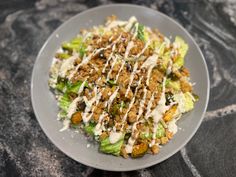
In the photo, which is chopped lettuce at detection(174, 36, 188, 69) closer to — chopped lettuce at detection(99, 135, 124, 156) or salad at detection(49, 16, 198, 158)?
salad at detection(49, 16, 198, 158)

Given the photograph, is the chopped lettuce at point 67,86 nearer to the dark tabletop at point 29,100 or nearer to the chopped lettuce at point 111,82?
the chopped lettuce at point 111,82

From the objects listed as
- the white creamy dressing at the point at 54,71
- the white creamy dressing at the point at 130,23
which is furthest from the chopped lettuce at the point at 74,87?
the white creamy dressing at the point at 130,23

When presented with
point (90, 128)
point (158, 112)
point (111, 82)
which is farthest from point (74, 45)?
point (158, 112)

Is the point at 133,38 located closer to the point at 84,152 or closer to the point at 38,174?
the point at 84,152

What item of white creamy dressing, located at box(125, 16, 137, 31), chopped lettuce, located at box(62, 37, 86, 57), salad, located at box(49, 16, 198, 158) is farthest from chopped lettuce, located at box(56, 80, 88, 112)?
white creamy dressing, located at box(125, 16, 137, 31)

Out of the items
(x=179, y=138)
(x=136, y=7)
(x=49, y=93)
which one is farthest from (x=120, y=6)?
(x=179, y=138)
